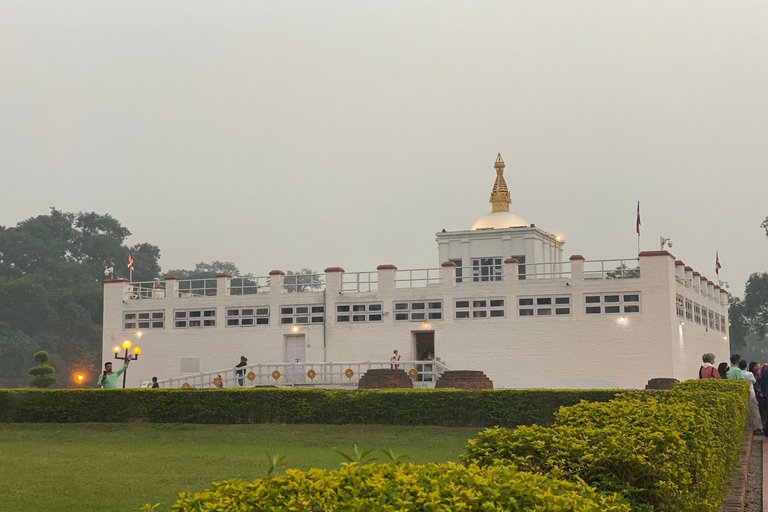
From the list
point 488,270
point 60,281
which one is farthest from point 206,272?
point 488,270

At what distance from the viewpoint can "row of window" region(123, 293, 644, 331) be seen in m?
30.7

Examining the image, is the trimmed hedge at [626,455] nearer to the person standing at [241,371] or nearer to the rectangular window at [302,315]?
the person standing at [241,371]

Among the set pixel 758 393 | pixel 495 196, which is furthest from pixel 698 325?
pixel 758 393

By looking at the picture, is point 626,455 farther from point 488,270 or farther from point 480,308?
point 488,270

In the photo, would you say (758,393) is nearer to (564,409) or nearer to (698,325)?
(564,409)

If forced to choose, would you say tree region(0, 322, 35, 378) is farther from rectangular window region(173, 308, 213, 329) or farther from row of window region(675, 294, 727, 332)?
row of window region(675, 294, 727, 332)

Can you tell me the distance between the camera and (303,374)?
105ft

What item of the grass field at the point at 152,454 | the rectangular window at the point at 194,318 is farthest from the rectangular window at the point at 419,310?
the grass field at the point at 152,454

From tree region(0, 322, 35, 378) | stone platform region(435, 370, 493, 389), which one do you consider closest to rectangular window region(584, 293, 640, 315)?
stone platform region(435, 370, 493, 389)

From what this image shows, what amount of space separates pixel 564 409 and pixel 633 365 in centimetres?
2427

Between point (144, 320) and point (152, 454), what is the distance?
72.2 ft

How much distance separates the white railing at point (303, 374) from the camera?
30.3 meters

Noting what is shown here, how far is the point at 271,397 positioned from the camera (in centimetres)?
2075

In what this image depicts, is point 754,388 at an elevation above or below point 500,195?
below
